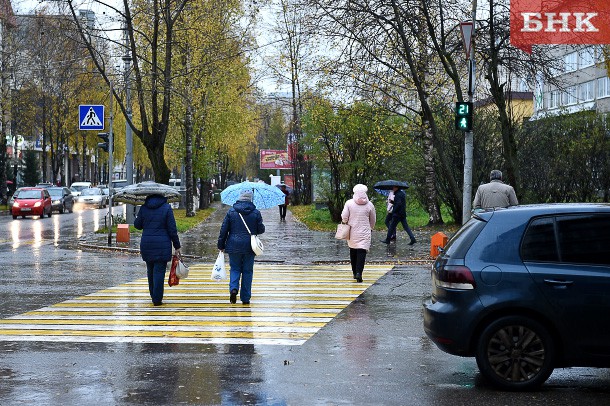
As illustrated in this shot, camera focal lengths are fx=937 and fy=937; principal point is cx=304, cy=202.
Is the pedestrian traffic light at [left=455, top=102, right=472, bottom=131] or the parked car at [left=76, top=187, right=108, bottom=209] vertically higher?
the pedestrian traffic light at [left=455, top=102, right=472, bottom=131]

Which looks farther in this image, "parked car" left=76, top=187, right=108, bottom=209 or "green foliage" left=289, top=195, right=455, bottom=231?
"parked car" left=76, top=187, right=108, bottom=209

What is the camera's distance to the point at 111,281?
59.2ft

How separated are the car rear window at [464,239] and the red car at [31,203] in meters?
40.7

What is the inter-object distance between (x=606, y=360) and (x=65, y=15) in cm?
2641

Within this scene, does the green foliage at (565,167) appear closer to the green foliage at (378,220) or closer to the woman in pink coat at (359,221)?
the green foliage at (378,220)

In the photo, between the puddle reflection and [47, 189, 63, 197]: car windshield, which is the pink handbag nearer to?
the puddle reflection

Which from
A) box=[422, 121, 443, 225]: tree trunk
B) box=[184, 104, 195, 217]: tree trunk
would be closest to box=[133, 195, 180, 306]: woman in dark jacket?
box=[422, 121, 443, 225]: tree trunk

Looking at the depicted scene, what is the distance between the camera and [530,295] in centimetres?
821

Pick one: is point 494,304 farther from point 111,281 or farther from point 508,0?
point 508,0

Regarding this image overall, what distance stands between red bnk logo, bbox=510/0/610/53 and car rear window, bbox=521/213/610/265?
1752cm

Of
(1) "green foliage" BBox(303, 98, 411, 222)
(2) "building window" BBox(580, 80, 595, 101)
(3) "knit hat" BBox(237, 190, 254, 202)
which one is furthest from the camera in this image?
(2) "building window" BBox(580, 80, 595, 101)

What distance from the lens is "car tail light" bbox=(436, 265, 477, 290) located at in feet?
27.5

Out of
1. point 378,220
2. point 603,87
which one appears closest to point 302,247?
point 378,220

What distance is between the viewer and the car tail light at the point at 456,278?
8.39 meters
